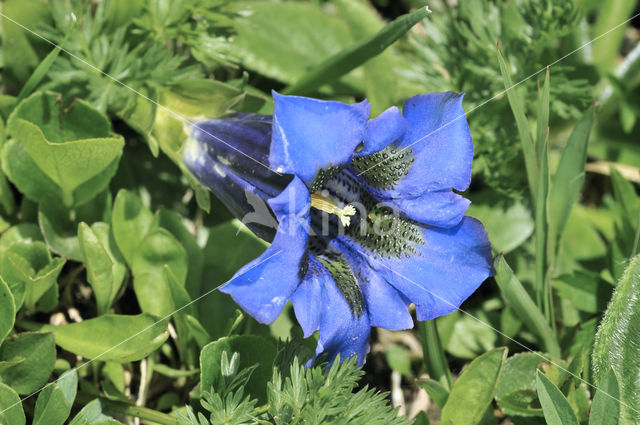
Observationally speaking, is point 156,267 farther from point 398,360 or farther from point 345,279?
point 398,360

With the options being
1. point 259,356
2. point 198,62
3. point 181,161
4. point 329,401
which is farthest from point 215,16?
point 329,401

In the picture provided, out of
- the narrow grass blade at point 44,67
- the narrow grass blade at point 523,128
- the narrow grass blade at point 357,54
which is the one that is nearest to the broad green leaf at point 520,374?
the narrow grass blade at point 523,128

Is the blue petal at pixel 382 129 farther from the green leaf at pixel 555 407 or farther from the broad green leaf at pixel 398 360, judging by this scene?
the broad green leaf at pixel 398 360

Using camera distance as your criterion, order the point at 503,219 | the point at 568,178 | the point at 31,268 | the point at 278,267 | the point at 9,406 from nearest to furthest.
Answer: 1. the point at 278,267
2. the point at 9,406
3. the point at 31,268
4. the point at 568,178
5. the point at 503,219

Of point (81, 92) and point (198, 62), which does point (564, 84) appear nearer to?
point (198, 62)

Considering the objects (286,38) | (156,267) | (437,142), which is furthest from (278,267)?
(286,38)

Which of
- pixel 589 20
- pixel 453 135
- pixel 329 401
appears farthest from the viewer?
pixel 589 20
